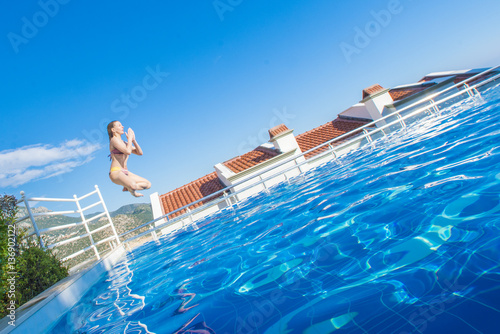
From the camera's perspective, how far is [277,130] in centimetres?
1405

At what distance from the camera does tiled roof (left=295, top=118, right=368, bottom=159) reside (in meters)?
15.9

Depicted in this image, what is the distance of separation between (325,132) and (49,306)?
16.1m

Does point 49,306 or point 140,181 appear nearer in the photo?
point 49,306

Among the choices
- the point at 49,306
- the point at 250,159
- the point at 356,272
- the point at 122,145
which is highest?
the point at 122,145

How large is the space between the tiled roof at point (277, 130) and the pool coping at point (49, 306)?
1065 centimetres

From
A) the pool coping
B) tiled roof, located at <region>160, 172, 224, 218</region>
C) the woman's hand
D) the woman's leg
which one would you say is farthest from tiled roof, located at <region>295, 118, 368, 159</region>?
the pool coping

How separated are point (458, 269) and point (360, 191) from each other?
2291 millimetres

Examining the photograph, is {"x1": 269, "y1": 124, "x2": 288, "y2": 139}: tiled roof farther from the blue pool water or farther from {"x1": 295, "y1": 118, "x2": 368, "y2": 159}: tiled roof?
the blue pool water

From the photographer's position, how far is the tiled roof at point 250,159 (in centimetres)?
1365

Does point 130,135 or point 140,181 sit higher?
point 130,135

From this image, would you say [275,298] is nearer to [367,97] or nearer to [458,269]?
[458,269]

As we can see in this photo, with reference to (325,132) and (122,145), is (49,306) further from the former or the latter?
(325,132)

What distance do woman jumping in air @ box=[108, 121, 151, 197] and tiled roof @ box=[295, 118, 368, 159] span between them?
10.7 m

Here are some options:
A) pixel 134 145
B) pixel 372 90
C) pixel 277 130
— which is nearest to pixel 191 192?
pixel 277 130
